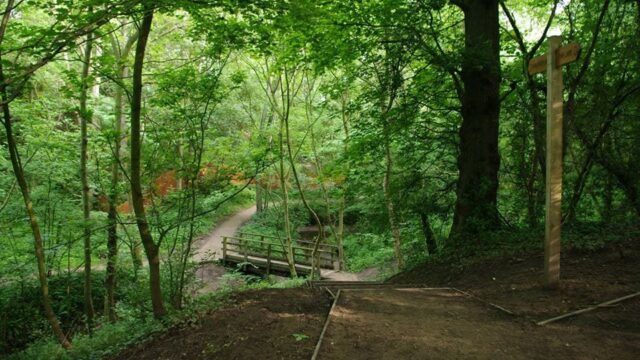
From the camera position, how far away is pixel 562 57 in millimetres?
3752

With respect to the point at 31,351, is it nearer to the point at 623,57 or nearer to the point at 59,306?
the point at 59,306

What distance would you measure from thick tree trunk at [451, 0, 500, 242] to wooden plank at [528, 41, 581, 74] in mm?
2319

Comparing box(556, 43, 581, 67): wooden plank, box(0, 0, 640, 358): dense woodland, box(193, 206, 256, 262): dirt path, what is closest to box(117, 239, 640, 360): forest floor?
box(0, 0, 640, 358): dense woodland

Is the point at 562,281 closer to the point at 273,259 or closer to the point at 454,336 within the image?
the point at 454,336

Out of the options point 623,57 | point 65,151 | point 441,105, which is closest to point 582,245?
point 623,57

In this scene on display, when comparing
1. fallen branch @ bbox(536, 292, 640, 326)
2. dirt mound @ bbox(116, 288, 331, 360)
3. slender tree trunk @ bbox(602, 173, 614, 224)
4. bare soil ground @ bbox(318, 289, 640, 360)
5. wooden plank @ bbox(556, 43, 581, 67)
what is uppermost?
wooden plank @ bbox(556, 43, 581, 67)

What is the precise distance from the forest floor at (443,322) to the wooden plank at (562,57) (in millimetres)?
2230

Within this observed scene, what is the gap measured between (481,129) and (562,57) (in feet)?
9.40

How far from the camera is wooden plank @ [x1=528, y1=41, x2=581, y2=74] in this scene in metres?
3.62

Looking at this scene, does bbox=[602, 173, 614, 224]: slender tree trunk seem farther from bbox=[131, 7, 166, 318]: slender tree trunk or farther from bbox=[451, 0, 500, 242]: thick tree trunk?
bbox=[131, 7, 166, 318]: slender tree trunk

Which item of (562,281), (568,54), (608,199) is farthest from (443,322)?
(608,199)

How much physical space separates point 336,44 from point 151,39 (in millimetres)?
6305

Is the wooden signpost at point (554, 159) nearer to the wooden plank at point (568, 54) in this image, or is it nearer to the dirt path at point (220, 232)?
the wooden plank at point (568, 54)

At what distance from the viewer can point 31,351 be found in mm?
6598
